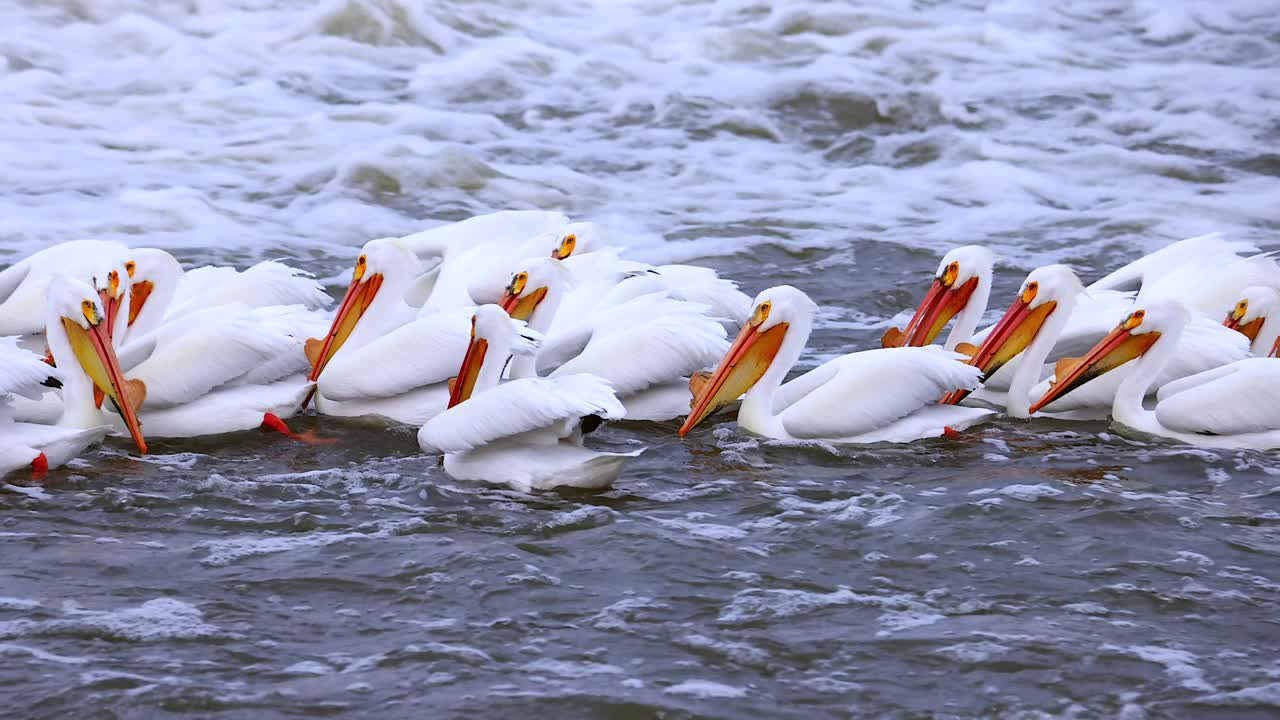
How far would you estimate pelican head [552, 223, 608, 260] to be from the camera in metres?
5.98

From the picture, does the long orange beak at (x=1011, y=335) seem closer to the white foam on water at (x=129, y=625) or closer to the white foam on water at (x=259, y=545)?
the white foam on water at (x=259, y=545)

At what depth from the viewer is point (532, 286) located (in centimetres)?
501

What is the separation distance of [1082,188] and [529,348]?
4975 mm

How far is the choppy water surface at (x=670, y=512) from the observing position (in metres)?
3.09

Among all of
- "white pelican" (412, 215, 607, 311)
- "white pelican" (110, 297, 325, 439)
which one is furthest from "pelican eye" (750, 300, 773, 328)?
"white pelican" (110, 297, 325, 439)

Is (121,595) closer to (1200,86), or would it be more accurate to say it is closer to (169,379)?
(169,379)

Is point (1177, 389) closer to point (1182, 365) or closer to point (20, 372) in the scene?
point (1182, 365)

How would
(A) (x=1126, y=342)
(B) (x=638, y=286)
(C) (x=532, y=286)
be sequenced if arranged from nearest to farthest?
1. (A) (x=1126, y=342)
2. (C) (x=532, y=286)
3. (B) (x=638, y=286)

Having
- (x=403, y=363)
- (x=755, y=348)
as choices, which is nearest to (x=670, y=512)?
(x=755, y=348)

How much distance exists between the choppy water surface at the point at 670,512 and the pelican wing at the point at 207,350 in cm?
20

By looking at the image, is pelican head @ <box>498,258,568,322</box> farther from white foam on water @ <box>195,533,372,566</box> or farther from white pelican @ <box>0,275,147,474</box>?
white foam on water @ <box>195,533,372,566</box>

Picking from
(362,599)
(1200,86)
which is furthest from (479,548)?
(1200,86)

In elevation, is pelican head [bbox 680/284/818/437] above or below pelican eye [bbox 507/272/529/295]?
below

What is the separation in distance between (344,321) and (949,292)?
201cm
